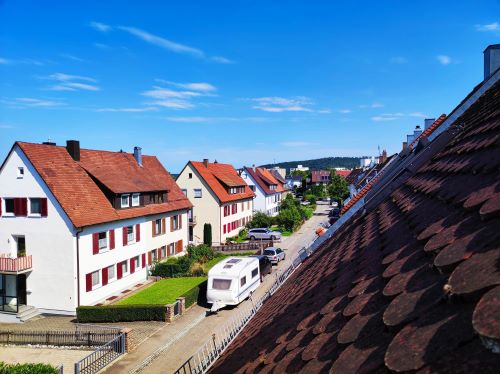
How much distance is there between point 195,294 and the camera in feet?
86.1

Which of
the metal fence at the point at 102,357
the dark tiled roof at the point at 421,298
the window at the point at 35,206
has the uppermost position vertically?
the dark tiled roof at the point at 421,298

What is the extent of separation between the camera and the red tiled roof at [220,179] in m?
45.4

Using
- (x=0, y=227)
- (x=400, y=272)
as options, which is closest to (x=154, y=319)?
(x=0, y=227)

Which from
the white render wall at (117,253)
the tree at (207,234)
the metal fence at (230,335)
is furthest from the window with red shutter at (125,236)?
the metal fence at (230,335)

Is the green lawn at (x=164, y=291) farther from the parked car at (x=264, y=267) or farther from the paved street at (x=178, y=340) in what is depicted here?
the parked car at (x=264, y=267)

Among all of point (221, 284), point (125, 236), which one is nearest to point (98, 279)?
point (125, 236)

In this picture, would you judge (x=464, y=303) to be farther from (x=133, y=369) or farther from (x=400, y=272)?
(x=133, y=369)

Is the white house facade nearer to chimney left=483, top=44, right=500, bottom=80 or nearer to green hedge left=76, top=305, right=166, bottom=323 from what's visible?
green hedge left=76, top=305, right=166, bottom=323

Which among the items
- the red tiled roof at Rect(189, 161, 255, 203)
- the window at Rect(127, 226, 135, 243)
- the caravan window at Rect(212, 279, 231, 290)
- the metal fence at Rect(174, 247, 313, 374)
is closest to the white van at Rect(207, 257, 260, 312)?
the caravan window at Rect(212, 279, 231, 290)

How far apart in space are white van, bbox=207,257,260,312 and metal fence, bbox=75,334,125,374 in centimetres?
630

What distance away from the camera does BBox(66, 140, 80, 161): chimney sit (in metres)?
28.1

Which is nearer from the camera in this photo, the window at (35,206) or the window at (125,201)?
the window at (35,206)

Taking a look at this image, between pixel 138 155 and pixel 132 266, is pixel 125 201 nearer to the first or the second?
pixel 132 266

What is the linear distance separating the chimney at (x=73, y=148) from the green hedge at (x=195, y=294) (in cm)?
1250
